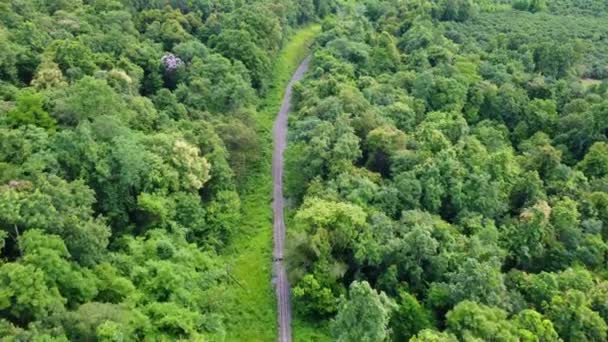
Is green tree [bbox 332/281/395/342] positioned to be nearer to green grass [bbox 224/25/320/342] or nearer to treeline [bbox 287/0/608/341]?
treeline [bbox 287/0/608/341]

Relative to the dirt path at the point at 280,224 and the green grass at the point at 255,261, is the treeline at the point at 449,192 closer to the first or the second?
the dirt path at the point at 280,224

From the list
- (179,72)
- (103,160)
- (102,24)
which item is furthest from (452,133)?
(102,24)

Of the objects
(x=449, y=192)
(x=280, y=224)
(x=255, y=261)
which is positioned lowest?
(x=255, y=261)

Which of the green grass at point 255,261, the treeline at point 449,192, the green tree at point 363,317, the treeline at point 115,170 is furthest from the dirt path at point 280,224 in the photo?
the green tree at point 363,317

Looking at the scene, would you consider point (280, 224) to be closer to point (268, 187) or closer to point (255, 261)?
point (255, 261)

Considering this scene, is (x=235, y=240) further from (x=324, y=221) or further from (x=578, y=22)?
(x=578, y=22)

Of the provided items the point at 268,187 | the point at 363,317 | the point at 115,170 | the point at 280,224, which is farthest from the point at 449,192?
the point at 115,170
